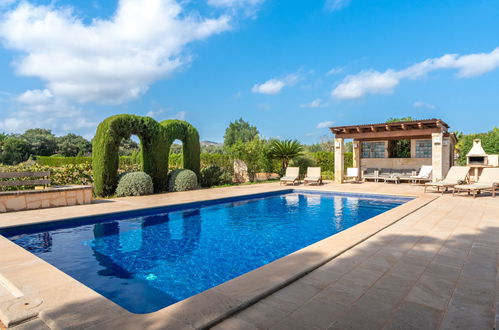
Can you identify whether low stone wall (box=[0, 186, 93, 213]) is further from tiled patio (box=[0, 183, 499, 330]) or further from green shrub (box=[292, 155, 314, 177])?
green shrub (box=[292, 155, 314, 177])

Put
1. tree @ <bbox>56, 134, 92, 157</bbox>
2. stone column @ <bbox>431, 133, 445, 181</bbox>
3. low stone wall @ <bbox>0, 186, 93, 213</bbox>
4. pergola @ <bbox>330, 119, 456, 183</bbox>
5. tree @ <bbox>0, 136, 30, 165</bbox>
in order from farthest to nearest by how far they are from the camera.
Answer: tree @ <bbox>56, 134, 92, 157</bbox>
tree @ <bbox>0, 136, 30, 165</bbox>
pergola @ <bbox>330, 119, 456, 183</bbox>
stone column @ <bbox>431, 133, 445, 181</bbox>
low stone wall @ <bbox>0, 186, 93, 213</bbox>

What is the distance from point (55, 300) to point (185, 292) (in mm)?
1571

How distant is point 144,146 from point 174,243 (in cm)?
791

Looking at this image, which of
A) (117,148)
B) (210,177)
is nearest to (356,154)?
(210,177)

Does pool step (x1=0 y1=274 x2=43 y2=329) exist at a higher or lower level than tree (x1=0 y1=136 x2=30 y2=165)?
lower

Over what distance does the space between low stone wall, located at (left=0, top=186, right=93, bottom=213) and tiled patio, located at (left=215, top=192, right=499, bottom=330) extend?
8741mm

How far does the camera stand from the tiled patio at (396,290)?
2.35 m

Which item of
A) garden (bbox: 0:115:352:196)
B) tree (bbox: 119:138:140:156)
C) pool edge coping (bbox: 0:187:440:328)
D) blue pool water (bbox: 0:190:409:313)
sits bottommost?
blue pool water (bbox: 0:190:409:313)

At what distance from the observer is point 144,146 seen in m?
12.9

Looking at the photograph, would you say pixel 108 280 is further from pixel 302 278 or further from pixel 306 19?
pixel 306 19

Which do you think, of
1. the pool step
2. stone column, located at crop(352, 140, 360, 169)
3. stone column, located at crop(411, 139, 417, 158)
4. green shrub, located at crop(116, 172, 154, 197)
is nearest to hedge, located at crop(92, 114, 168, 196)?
green shrub, located at crop(116, 172, 154, 197)

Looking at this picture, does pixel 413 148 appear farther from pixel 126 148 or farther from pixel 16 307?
pixel 126 148

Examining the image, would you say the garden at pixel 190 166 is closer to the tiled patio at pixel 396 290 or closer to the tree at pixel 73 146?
the tree at pixel 73 146

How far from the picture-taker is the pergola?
14.0m
